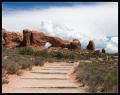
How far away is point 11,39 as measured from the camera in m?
76.6

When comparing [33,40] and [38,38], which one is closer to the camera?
[33,40]

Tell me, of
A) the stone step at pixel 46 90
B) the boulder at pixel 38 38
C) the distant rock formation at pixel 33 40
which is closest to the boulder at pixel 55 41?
the distant rock formation at pixel 33 40

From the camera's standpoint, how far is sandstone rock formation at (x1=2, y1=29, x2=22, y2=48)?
7600cm

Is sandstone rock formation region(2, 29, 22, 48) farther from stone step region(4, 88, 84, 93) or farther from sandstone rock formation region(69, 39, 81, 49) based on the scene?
stone step region(4, 88, 84, 93)

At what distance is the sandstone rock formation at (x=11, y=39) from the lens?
76.0 m

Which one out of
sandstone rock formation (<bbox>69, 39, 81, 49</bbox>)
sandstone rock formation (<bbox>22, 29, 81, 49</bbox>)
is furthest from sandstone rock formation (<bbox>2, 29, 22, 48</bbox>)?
sandstone rock formation (<bbox>69, 39, 81, 49</bbox>)

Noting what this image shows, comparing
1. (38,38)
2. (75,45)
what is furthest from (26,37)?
(75,45)

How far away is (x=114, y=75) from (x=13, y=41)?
2501 inches

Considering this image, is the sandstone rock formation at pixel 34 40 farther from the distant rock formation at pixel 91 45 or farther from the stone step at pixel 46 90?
the stone step at pixel 46 90

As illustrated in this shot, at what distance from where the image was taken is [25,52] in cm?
5453

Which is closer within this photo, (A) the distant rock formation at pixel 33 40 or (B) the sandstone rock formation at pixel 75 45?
(A) the distant rock formation at pixel 33 40

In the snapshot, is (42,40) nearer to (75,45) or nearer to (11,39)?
(11,39)

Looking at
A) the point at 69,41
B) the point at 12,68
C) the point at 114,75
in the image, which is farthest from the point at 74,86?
the point at 69,41

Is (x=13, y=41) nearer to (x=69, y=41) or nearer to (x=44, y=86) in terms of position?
(x=69, y=41)
